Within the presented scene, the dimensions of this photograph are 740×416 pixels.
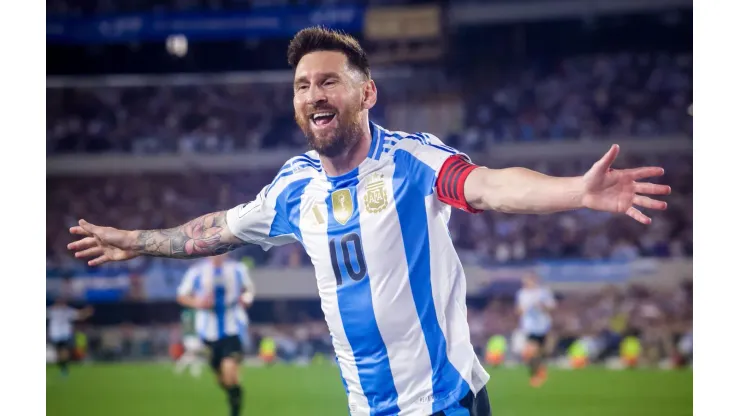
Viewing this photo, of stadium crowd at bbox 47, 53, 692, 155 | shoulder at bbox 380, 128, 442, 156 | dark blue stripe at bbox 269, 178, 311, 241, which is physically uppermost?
stadium crowd at bbox 47, 53, 692, 155

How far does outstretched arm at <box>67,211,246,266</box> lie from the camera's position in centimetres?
352

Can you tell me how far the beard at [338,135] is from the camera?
3.06 meters

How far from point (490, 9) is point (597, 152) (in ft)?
7.16

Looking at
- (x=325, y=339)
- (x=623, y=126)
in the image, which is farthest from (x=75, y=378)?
(x=623, y=126)

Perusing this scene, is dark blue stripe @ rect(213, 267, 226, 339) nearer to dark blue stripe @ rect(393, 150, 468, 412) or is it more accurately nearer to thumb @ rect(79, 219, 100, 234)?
thumb @ rect(79, 219, 100, 234)

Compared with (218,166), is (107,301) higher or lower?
lower

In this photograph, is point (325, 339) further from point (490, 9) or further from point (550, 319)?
point (490, 9)

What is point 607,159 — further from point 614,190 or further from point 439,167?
point 439,167

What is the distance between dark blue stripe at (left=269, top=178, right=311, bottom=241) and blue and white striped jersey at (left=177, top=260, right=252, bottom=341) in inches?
140

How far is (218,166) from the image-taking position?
1044cm

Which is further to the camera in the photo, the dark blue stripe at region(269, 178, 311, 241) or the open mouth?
the dark blue stripe at region(269, 178, 311, 241)

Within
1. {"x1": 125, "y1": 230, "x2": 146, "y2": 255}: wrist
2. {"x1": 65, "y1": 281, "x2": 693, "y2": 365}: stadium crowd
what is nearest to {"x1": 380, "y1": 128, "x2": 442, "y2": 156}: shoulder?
{"x1": 125, "y1": 230, "x2": 146, "y2": 255}: wrist

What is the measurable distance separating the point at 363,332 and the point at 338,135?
28.6 inches
